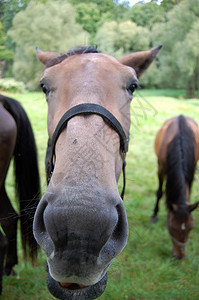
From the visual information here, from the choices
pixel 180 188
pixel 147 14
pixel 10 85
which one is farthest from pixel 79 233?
pixel 180 188

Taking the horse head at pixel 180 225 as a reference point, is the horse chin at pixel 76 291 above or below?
above

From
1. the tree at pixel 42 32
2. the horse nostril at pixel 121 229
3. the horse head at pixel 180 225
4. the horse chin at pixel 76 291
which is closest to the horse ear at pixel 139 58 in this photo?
the tree at pixel 42 32

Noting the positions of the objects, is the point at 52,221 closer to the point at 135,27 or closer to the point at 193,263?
the point at 135,27

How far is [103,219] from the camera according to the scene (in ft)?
3.45

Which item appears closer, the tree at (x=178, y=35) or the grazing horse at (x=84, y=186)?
the grazing horse at (x=84, y=186)

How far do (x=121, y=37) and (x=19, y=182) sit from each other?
7.45 feet

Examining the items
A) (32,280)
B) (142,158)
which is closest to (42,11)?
(32,280)

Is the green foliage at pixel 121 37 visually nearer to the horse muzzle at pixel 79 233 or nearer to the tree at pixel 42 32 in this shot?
the tree at pixel 42 32

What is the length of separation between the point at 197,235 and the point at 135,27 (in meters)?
3.67

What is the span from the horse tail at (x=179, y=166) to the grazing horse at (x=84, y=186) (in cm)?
227

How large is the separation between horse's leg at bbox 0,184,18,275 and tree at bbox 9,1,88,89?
5.05ft

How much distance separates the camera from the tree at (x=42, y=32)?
261cm

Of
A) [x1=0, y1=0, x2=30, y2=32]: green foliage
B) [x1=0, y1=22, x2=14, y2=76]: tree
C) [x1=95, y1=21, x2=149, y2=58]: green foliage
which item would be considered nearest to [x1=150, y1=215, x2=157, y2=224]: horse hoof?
[x1=95, y1=21, x2=149, y2=58]: green foliage

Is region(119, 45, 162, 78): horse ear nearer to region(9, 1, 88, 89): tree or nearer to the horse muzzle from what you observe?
region(9, 1, 88, 89): tree
